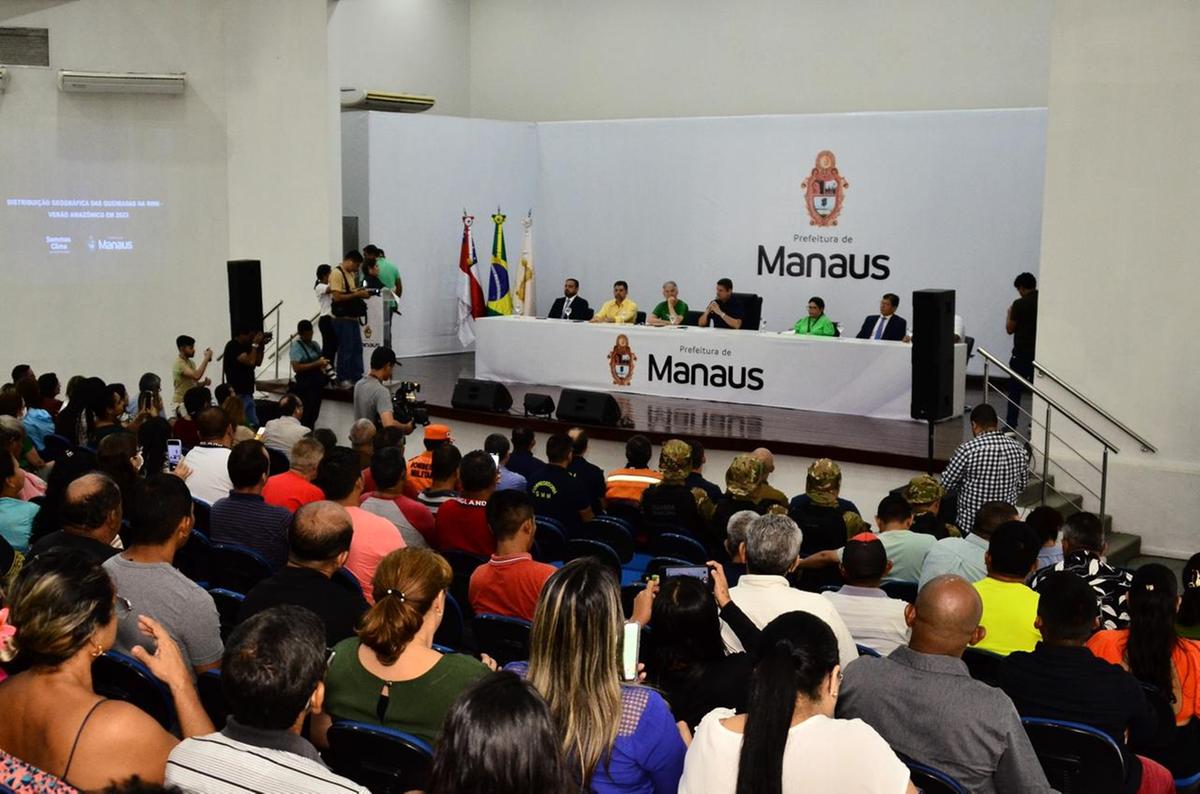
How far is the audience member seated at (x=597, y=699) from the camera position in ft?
8.89

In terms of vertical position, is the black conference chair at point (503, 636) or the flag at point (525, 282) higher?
the flag at point (525, 282)

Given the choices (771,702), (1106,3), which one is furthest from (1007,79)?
(771,702)

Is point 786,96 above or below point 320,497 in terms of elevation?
above

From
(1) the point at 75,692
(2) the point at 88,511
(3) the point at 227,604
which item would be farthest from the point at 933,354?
(1) the point at 75,692

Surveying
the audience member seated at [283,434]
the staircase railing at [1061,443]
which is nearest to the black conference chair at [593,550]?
the audience member seated at [283,434]

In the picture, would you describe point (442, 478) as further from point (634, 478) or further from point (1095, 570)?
point (1095, 570)

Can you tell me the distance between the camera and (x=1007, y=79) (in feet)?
44.6

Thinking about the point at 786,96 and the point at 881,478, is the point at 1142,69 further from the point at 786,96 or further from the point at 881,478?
the point at 786,96

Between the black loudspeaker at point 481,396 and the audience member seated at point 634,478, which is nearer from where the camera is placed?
the audience member seated at point 634,478

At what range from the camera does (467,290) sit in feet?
48.8

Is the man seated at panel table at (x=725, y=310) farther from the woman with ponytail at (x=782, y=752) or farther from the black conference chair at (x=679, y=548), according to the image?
the woman with ponytail at (x=782, y=752)

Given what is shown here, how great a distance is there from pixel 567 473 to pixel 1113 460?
428 centimetres

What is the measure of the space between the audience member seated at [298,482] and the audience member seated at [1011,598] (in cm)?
277

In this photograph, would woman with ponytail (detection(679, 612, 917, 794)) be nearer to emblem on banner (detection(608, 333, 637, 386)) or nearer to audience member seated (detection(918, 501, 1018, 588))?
audience member seated (detection(918, 501, 1018, 588))
